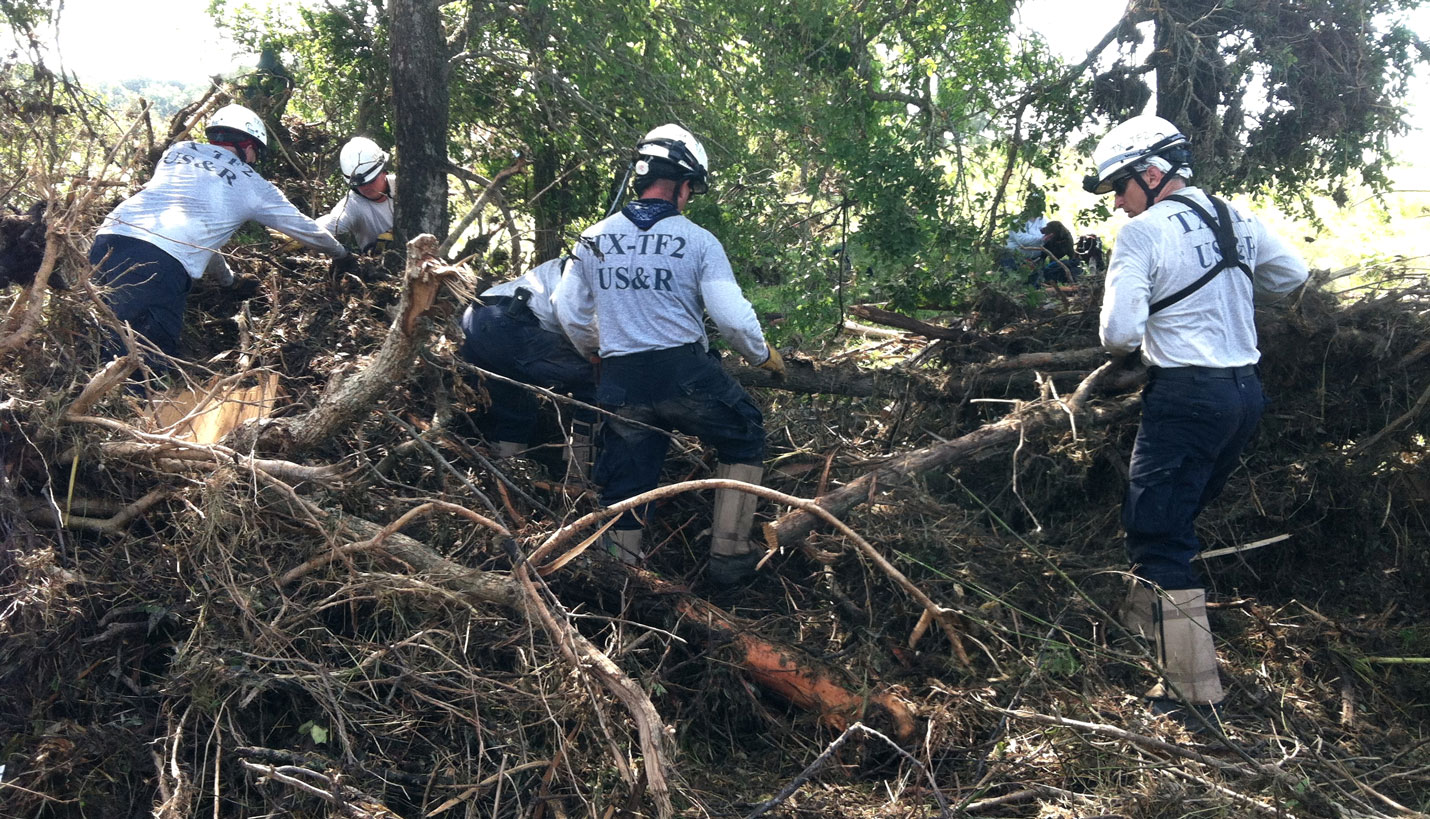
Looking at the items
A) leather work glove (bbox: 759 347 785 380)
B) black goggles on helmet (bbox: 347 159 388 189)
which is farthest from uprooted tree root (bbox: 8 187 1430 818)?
black goggles on helmet (bbox: 347 159 388 189)

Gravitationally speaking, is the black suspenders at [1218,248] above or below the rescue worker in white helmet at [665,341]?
above

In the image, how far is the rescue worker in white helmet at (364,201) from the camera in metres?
5.61

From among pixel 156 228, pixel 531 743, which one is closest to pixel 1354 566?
pixel 531 743

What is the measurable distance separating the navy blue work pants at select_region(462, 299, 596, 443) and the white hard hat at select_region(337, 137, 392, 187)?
146 cm

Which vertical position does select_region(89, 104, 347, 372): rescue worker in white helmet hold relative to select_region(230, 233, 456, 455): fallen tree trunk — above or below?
above

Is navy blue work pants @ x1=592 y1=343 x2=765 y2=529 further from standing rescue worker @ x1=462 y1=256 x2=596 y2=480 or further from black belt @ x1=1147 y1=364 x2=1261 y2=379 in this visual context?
black belt @ x1=1147 y1=364 x2=1261 y2=379

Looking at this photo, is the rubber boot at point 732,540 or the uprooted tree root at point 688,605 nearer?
the uprooted tree root at point 688,605

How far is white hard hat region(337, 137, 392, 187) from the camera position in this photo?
18.4 ft

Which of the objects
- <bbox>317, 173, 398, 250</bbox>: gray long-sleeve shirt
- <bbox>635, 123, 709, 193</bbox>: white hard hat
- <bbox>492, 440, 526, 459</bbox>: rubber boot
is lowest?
<bbox>492, 440, 526, 459</bbox>: rubber boot

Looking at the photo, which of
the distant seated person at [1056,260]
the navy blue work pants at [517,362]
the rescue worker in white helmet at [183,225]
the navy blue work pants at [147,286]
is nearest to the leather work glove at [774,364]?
the navy blue work pants at [517,362]

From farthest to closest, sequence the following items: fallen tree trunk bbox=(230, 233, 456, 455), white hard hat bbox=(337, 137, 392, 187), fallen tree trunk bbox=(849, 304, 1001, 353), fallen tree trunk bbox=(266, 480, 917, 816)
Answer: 1. white hard hat bbox=(337, 137, 392, 187)
2. fallen tree trunk bbox=(849, 304, 1001, 353)
3. fallen tree trunk bbox=(230, 233, 456, 455)
4. fallen tree trunk bbox=(266, 480, 917, 816)

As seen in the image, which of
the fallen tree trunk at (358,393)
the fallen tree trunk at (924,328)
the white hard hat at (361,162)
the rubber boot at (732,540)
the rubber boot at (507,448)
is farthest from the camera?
the white hard hat at (361,162)

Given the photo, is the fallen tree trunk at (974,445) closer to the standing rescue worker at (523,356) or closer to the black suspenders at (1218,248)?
the black suspenders at (1218,248)

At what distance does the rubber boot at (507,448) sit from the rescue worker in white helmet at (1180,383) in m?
2.63
